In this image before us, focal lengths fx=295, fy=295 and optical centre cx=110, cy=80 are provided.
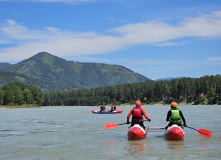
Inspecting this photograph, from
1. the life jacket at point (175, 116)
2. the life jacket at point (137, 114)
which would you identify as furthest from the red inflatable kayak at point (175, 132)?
the life jacket at point (137, 114)

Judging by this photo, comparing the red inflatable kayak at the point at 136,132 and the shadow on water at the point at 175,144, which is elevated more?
the red inflatable kayak at the point at 136,132

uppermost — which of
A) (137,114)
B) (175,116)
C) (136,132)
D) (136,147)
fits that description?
(137,114)

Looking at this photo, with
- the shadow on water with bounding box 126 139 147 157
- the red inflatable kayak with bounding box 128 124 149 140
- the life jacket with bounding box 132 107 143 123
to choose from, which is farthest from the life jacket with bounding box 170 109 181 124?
the shadow on water with bounding box 126 139 147 157

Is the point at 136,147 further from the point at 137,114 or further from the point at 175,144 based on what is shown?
the point at 137,114

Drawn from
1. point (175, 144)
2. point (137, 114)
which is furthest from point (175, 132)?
point (137, 114)

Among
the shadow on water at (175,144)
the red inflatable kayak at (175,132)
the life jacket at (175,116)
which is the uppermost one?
the life jacket at (175,116)

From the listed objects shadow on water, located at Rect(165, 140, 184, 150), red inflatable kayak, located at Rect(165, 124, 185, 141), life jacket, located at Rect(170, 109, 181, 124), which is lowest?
shadow on water, located at Rect(165, 140, 184, 150)

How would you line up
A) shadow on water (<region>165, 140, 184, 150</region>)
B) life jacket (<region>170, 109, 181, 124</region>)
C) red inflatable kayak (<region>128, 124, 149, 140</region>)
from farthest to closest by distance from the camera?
red inflatable kayak (<region>128, 124, 149, 140</region>)
life jacket (<region>170, 109, 181, 124</region>)
shadow on water (<region>165, 140, 184, 150</region>)

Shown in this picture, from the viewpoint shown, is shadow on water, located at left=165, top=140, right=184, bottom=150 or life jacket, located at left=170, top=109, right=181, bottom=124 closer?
shadow on water, located at left=165, top=140, right=184, bottom=150

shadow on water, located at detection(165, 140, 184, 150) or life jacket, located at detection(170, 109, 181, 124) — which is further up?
life jacket, located at detection(170, 109, 181, 124)

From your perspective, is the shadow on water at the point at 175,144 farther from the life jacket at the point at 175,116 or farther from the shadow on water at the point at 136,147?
the shadow on water at the point at 136,147

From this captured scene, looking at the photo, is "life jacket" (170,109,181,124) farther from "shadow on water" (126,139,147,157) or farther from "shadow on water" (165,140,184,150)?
"shadow on water" (126,139,147,157)

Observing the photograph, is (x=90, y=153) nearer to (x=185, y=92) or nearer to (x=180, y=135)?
(x=180, y=135)

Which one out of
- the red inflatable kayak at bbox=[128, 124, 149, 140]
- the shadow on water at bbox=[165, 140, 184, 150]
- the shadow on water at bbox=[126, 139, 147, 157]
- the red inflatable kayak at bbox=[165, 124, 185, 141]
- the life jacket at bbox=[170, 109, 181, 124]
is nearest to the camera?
the shadow on water at bbox=[126, 139, 147, 157]
